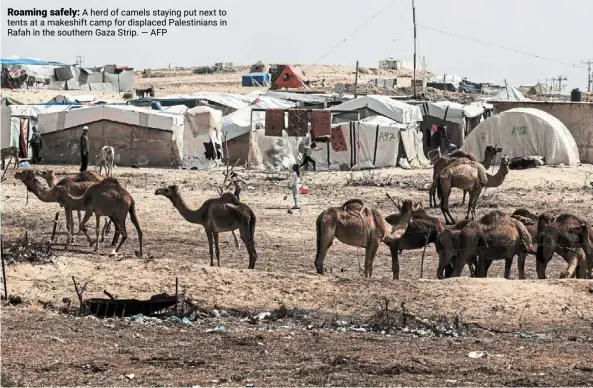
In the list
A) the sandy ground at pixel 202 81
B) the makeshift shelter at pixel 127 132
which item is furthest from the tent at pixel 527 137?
the sandy ground at pixel 202 81

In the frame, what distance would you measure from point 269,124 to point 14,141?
7.54 m

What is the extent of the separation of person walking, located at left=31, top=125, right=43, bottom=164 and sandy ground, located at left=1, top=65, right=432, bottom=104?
19285mm

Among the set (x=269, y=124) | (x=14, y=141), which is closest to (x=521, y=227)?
(x=269, y=124)

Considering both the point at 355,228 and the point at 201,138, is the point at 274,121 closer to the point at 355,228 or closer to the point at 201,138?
the point at 201,138

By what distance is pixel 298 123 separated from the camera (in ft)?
111

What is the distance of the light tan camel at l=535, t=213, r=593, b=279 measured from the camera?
15977mm

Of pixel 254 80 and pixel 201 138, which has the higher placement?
pixel 254 80

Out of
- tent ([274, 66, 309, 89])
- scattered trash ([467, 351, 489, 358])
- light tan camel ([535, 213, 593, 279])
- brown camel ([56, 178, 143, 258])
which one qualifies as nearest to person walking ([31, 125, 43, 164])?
brown camel ([56, 178, 143, 258])

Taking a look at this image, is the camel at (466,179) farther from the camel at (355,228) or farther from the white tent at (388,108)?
the white tent at (388,108)

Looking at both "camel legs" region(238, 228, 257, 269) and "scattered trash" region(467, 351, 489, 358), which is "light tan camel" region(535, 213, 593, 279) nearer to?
"camel legs" region(238, 228, 257, 269)

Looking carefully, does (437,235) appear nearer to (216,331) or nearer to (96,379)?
(216,331)

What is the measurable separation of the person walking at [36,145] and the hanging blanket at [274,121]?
6505mm

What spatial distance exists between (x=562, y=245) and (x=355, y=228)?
2873 mm

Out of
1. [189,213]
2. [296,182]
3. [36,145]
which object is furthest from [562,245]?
[36,145]
